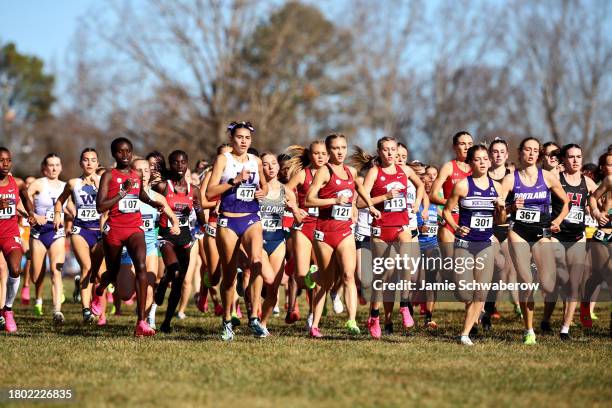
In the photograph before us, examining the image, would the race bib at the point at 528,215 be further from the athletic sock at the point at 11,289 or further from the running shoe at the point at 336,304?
the athletic sock at the point at 11,289

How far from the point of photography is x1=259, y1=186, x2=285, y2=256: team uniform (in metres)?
12.8

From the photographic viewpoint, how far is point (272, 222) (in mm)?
12836

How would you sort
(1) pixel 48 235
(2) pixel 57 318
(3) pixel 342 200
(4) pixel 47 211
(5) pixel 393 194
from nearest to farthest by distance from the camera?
(3) pixel 342 200 < (5) pixel 393 194 < (2) pixel 57 318 < (1) pixel 48 235 < (4) pixel 47 211

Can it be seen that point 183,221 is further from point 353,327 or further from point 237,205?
point 353,327

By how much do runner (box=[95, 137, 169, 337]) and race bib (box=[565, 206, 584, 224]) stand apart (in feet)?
18.2

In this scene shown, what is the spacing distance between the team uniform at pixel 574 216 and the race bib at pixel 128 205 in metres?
5.58

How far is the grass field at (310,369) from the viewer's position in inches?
298

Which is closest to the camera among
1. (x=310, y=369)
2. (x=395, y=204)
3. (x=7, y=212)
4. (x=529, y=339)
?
(x=310, y=369)

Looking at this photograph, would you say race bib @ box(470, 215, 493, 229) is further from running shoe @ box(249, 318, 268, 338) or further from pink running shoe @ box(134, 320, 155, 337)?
pink running shoe @ box(134, 320, 155, 337)

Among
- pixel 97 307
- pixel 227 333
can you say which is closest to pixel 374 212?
pixel 227 333

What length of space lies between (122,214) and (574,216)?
19.8 feet

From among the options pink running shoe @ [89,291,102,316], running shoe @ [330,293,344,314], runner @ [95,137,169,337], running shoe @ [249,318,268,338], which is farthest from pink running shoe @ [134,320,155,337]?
running shoe @ [330,293,344,314]

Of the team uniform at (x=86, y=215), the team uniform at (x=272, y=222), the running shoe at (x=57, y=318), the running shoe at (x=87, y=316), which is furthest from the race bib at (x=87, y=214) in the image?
the team uniform at (x=272, y=222)

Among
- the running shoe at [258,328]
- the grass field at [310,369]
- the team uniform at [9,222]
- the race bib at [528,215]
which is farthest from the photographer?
the team uniform at [9,222]
